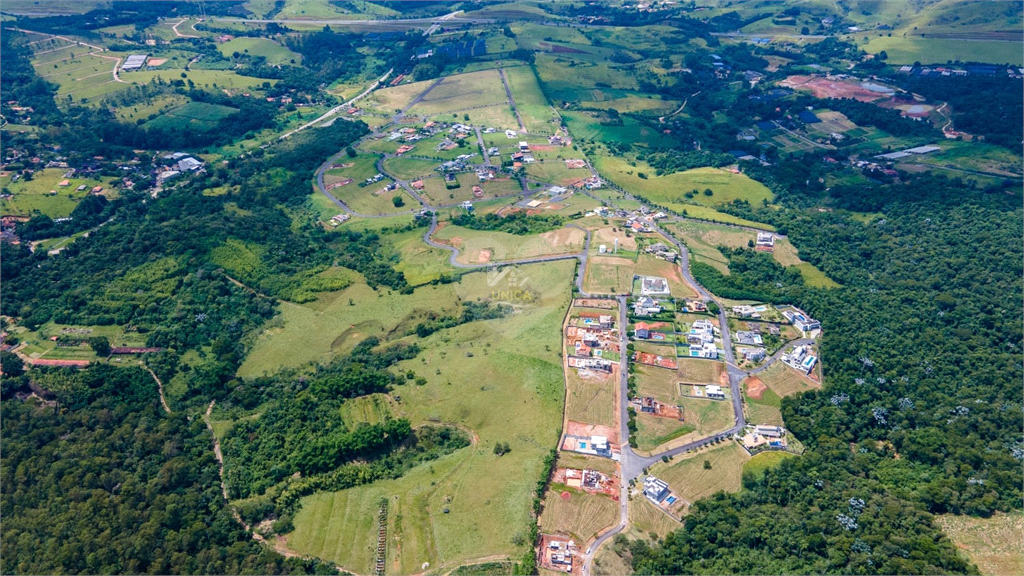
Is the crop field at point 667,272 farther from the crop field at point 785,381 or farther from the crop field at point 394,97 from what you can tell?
the crop field at point 394,97

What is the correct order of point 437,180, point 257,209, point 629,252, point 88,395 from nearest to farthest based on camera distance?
point 88,395 → point 629,252 → point 257,209 → point 437,180

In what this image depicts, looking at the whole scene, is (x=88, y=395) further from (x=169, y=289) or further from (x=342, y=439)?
(x=342, y=439)

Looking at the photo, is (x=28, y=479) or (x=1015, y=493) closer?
(x=1015, y=493)

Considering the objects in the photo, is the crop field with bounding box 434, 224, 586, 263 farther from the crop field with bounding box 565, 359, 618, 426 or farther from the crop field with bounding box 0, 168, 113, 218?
the crop field with bounding box 0, 168, 113, 218

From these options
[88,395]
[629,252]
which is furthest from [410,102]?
[88,395]

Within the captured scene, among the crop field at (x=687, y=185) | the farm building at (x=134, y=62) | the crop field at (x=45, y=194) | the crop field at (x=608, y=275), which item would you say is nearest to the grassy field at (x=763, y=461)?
the crop field at (x=608, y=275)
